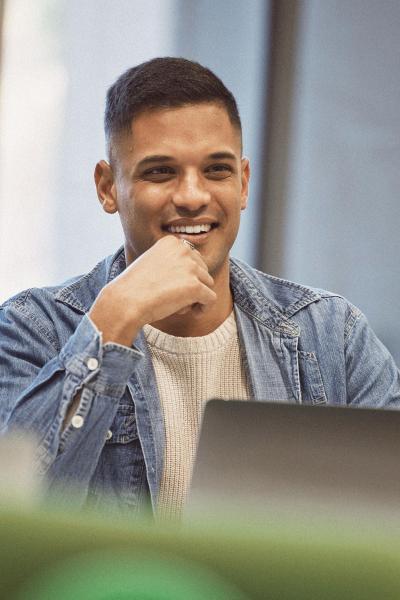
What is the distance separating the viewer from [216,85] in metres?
1.68

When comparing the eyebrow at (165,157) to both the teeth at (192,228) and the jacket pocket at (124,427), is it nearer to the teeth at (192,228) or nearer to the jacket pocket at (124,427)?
the teeth at (192,228)

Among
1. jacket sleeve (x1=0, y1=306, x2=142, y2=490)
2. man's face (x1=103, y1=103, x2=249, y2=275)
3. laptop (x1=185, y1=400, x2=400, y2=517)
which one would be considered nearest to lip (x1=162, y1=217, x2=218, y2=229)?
man's face (x1=103, y1=103, x2=249, y2=275)

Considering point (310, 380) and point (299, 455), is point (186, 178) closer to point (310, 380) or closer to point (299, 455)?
point (310, 380)

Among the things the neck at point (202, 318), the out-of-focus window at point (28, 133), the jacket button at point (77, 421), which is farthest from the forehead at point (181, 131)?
the out-of-focus window at point (28, 133)

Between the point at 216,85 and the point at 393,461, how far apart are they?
3.18 feet

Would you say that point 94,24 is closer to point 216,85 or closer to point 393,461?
point 216,85

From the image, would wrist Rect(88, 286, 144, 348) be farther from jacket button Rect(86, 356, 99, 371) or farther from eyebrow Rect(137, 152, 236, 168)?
eyebrow Rect(137, 152, 236, 168)

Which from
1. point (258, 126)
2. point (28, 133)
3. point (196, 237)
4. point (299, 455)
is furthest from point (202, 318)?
point (258, 126)

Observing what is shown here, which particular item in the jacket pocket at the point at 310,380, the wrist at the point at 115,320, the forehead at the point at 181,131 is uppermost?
the forehead at the point at 181,131

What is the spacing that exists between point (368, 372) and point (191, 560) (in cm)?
137

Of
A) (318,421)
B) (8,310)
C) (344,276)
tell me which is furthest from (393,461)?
(344,276)

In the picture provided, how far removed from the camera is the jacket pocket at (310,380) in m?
1.62

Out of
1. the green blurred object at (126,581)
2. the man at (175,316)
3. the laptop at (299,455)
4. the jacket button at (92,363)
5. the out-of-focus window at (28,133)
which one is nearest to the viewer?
→ the green blurred object at (126,581)

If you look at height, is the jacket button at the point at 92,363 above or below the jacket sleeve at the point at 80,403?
above
